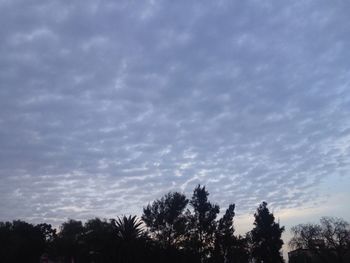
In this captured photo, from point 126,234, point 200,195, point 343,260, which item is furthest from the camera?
point 343,260

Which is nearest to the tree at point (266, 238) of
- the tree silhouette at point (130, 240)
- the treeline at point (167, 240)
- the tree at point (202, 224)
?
the treeline at point (167, 240)

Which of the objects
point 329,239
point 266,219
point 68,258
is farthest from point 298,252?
point 68,258

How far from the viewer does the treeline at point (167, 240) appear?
52531 millimetres

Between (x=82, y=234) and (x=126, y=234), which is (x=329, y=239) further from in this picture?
(x=126, y=234)

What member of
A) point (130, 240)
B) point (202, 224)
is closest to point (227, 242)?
point (202, 224)

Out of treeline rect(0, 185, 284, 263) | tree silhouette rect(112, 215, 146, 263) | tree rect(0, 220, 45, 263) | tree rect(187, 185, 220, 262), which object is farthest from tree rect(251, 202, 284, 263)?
tree rect(0, 220, 45, 263)

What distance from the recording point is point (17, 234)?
87812 millimetres

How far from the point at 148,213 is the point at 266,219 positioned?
25.2 meters

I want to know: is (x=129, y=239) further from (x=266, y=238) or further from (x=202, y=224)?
(x=266, y=238)

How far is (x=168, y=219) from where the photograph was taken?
2687 inches

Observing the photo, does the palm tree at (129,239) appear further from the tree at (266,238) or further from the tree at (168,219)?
the tree at (266,238)

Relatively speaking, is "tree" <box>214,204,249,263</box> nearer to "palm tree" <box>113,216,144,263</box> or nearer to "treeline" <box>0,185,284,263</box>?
"treeline" <box>0,185,284,263</box>

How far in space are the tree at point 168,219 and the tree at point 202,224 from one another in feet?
5.75

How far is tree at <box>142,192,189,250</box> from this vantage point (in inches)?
2625
